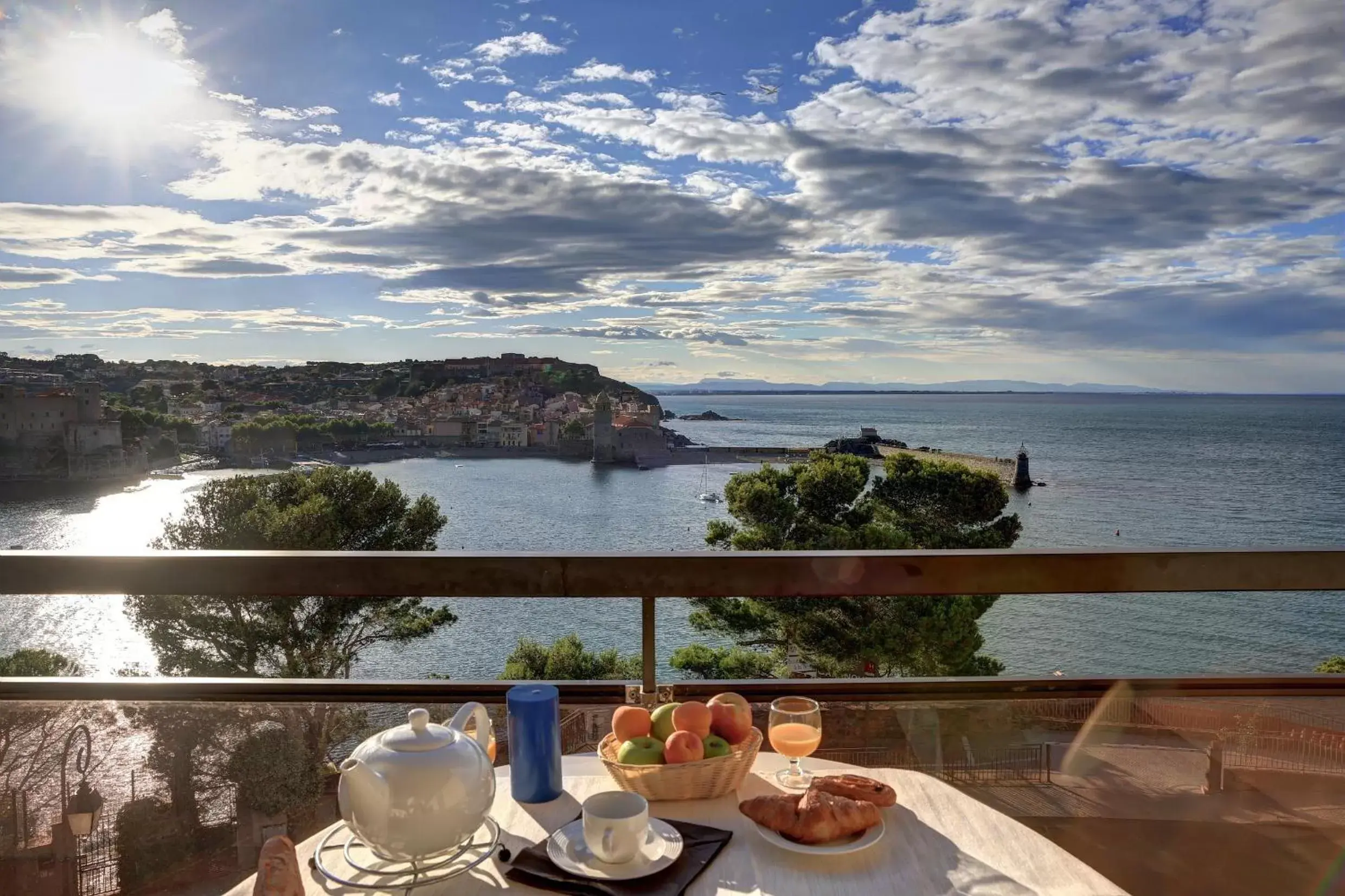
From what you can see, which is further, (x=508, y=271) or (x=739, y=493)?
(x=508, y=271)

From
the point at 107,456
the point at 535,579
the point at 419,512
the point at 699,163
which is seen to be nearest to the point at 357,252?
the point at 107,456

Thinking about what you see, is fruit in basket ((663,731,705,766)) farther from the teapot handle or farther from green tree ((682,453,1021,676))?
green tree ((682,453,1021,676))

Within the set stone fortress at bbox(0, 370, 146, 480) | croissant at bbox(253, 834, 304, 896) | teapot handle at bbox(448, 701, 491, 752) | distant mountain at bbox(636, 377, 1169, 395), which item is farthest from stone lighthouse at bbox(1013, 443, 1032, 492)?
croissant at bbox(253, 834, 304, 896)

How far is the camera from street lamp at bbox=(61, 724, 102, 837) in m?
1.72

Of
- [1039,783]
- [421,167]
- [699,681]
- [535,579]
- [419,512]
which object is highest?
[421,167]

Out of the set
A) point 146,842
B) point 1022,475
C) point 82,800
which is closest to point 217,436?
point 82,800

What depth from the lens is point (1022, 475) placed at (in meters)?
46.8

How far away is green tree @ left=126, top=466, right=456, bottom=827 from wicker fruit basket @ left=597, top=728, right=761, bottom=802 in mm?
17365

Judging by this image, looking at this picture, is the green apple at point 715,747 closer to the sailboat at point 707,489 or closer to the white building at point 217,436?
the white building at point 217,436

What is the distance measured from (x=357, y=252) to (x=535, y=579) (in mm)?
50667

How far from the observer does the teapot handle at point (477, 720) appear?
1.07 m

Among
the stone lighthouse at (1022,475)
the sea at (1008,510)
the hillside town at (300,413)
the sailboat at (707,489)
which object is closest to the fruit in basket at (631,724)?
the sea at (1008,510)

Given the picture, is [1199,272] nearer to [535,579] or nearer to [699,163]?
[699,163]

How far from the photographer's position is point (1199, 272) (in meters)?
55.1
